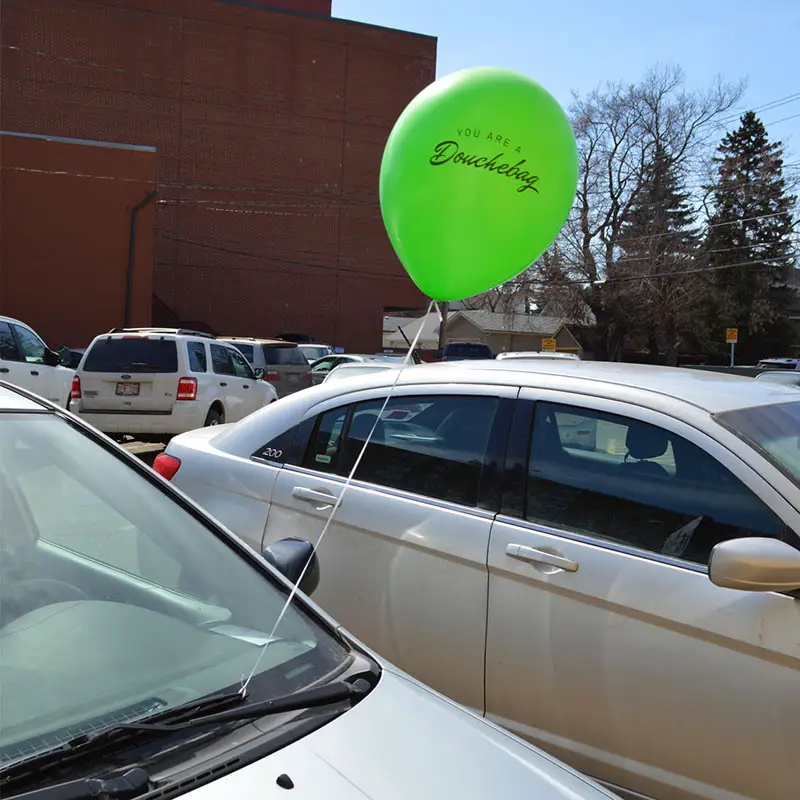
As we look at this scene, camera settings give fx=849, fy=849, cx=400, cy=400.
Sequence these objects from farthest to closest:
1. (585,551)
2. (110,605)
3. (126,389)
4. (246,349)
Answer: (246,349) < (126,389) < (585,551) < (110,605)

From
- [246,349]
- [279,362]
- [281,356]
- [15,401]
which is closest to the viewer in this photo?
[15,401]

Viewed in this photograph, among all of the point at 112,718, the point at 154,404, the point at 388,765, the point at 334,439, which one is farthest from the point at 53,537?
the point at 154,404

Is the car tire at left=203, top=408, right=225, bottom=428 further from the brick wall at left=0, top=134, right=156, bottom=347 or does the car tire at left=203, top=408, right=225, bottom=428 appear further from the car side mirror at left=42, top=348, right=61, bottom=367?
the brick wall at left=0, top=134, right=156, bottom=347

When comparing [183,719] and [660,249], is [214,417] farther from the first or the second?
[660,249]

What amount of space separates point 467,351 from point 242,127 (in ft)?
60.2

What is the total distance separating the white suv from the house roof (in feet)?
169

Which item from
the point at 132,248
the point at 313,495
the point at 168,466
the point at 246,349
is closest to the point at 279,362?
the point at 246,349

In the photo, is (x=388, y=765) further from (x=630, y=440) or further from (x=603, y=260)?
(x=603, y=260)

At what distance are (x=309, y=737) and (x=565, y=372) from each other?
2.07 metres

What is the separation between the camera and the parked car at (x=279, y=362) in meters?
17.6

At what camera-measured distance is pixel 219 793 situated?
58.6 inches

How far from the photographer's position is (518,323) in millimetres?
65438

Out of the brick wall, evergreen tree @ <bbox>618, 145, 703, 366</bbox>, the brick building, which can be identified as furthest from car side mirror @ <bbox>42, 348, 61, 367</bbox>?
evergreen tree @ <bbox>618, 145, 703, 366</bbox>

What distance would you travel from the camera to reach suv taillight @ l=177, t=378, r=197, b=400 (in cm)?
1165
